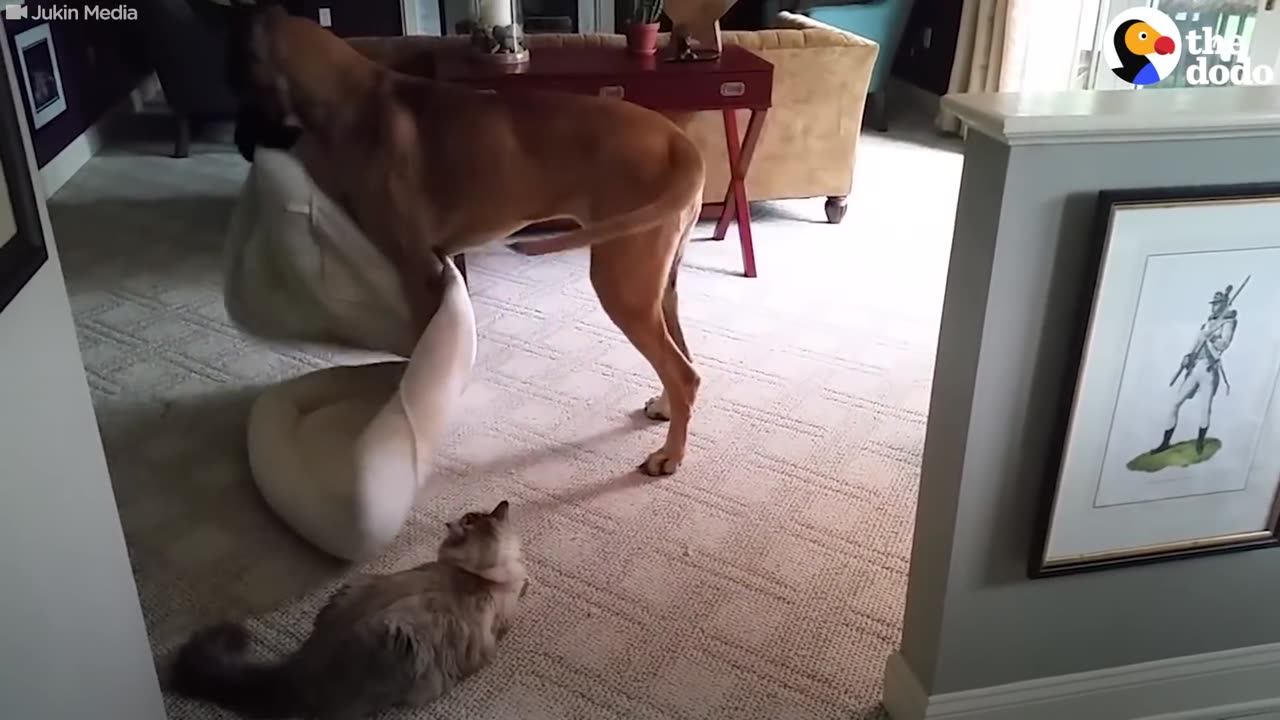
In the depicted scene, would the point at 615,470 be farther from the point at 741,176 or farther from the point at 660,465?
the point at 741,176

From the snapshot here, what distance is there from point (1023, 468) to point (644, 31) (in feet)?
6.71

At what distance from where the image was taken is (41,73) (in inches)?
150

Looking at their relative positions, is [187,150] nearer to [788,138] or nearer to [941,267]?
[788,138]

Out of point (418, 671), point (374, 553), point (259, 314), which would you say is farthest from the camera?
point (259, 314)

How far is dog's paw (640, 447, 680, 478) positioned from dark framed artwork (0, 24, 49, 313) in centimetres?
137

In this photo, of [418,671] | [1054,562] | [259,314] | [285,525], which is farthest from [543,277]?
[1054,562]

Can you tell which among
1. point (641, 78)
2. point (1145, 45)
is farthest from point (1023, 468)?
point (1145, 45)

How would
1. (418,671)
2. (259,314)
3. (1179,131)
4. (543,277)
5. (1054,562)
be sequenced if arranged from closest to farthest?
1. (1179,131)
2. (1054,562)
3. (418,671)
4. (259,314)
5. (543,277)

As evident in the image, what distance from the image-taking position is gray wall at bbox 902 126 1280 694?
1.18 metres

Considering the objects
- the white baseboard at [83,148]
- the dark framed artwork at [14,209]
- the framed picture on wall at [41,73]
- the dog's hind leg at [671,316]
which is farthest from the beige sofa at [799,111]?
the dark framed artwork at [14,209]

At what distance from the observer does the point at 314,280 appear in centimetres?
208

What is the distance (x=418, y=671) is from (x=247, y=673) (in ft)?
0.80

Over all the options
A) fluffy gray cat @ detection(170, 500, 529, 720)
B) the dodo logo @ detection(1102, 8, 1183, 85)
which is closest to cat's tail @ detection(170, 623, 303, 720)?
fluffy gray cat @ detection(170, 500, 529, 720)

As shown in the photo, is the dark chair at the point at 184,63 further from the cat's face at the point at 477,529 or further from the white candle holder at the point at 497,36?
the cat's face at the point at 477,529
